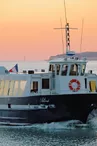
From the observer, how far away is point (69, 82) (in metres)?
34.8

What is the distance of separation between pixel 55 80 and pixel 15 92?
106 inches

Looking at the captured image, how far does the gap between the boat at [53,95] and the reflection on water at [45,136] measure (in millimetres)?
520

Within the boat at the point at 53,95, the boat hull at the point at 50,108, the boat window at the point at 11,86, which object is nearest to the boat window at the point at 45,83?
the boat at the point at 53,95

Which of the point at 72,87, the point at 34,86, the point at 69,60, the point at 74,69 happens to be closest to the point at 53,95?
the point at 72,87

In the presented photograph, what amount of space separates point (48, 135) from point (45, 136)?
30 cm

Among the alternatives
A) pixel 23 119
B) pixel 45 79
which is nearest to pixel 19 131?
pixel 23 119

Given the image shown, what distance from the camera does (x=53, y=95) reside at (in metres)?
34.1

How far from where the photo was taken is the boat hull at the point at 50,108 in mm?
34125

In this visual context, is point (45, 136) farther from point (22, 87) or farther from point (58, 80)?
point (22, 87)

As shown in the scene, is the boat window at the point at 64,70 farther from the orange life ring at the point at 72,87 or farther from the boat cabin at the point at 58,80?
the orange life ring at the point at 72,87

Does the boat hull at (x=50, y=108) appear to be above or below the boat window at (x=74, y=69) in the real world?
below

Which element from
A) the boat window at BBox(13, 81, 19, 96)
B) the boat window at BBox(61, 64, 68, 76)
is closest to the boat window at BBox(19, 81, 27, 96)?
the boat window at BBox(13, 81, 19, 96)

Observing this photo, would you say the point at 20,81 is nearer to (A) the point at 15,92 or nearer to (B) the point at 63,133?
(A) the point at 15,92

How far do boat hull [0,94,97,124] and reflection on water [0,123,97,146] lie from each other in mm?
546
